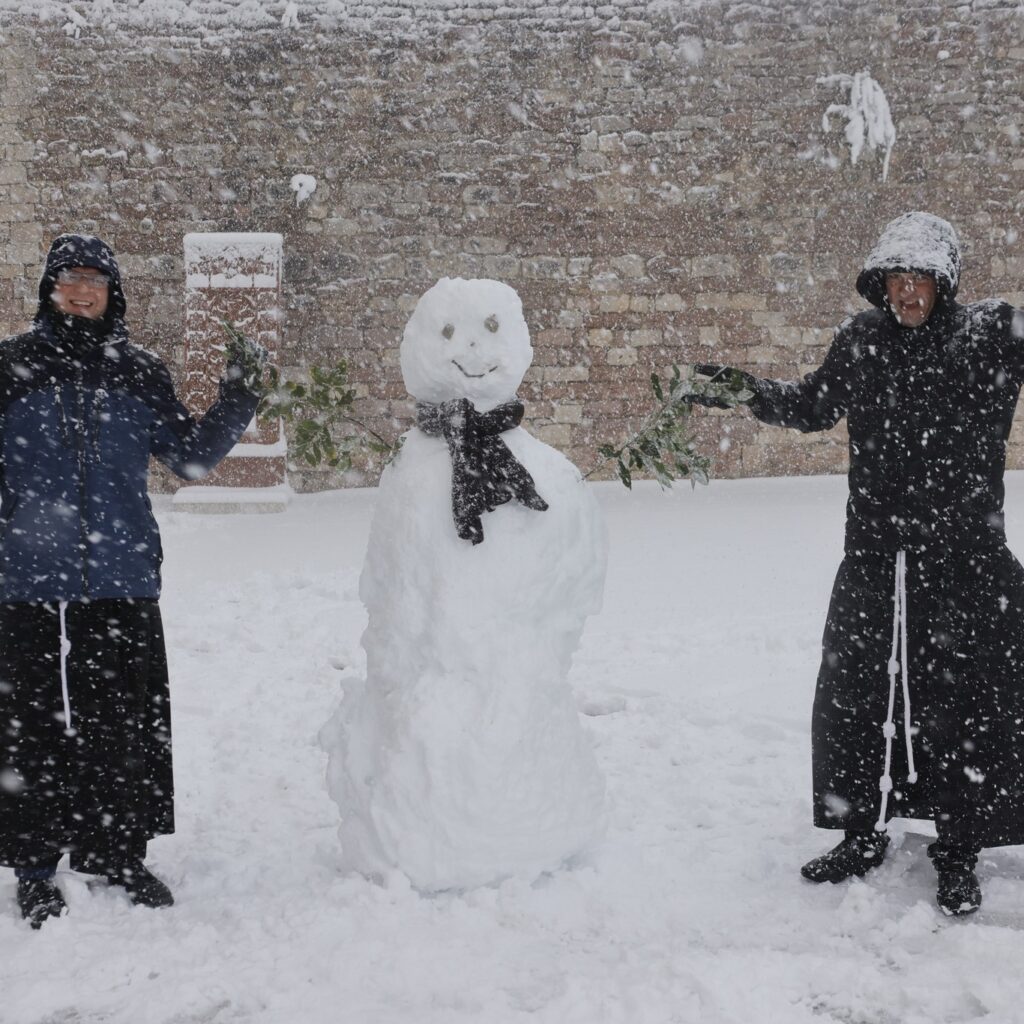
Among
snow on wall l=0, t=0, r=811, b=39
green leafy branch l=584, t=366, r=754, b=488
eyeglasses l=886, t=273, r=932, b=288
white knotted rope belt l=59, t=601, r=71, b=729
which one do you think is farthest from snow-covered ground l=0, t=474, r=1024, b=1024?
snow on wall l=0, t=0, r=811, b=39

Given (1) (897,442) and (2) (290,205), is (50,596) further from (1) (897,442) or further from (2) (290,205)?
(2) (290,205)

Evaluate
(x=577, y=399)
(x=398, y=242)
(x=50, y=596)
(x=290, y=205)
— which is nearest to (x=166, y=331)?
(x=290, y=205)

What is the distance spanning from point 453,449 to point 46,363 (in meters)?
1.04

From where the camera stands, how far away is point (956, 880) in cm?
266

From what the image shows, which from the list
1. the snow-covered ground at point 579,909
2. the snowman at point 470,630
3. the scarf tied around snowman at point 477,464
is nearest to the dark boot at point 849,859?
the snow-covered ground at point 579,909

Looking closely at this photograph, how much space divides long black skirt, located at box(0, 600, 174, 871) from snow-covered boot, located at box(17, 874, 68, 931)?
0.06 meters

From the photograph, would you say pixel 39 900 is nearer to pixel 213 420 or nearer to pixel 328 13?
pixel 213 420

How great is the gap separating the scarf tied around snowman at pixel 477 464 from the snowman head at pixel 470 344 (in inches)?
2.1

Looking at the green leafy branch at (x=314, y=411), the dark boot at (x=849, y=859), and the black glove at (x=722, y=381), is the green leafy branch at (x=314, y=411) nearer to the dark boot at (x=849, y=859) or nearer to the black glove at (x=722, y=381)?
the black glove at (x=722, y=381)

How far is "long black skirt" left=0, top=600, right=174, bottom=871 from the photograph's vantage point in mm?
2604

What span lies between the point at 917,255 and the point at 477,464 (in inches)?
48.2

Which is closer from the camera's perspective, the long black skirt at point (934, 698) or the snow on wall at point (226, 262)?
the long black skirt at point (934, 698)

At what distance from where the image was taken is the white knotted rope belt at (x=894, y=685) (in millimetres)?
2773

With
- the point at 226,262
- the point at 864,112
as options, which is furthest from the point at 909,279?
the point at 864,112
